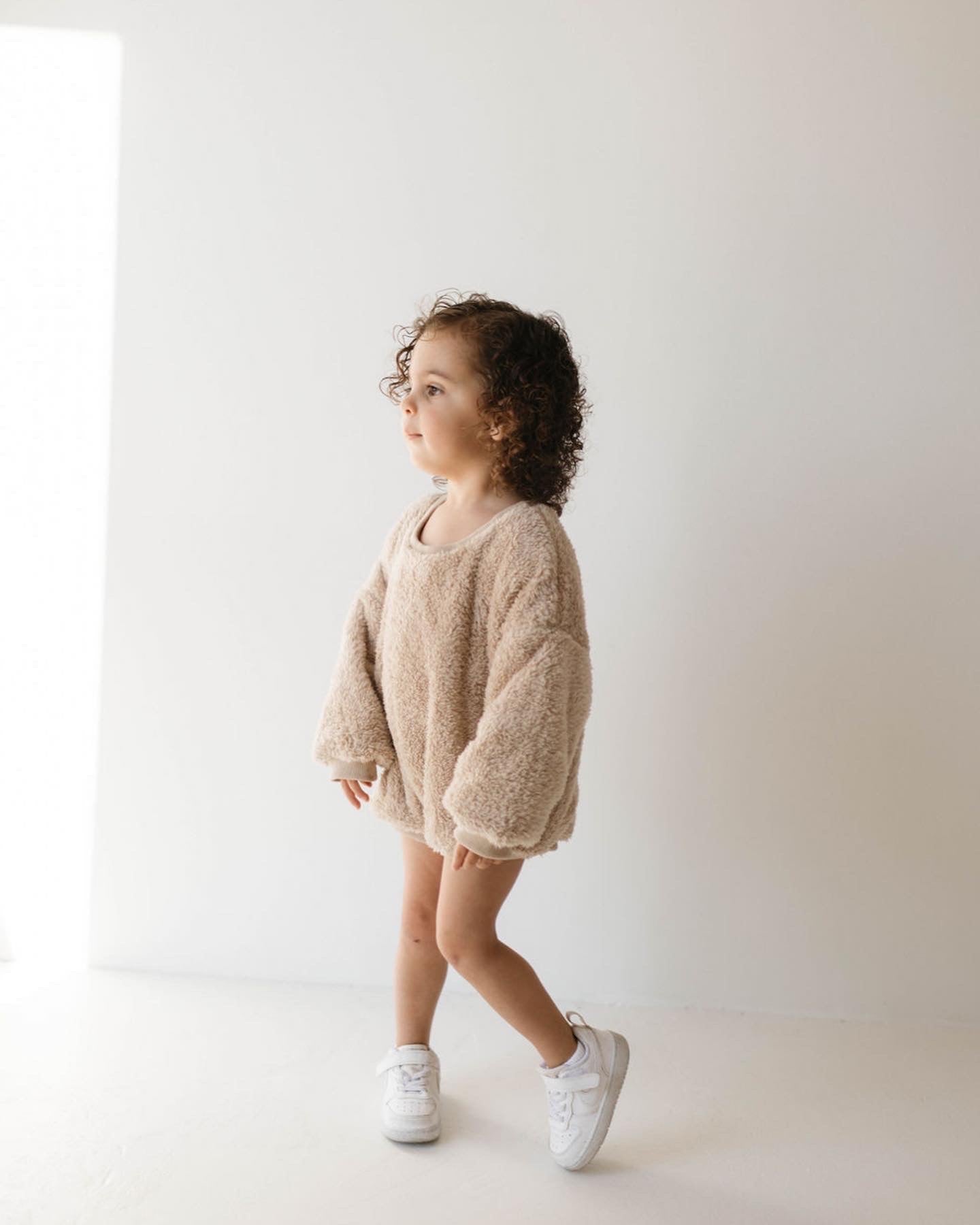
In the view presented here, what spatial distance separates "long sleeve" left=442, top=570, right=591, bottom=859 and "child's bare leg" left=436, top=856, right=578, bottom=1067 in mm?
105

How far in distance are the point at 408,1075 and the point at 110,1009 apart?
59cm

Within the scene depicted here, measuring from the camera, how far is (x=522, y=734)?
131cm

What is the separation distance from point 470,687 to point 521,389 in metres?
0.37

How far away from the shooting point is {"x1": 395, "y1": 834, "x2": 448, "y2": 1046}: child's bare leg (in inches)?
61.6

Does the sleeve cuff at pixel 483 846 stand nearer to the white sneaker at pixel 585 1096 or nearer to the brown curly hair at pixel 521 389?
the white sneaker at pixel 585 1096

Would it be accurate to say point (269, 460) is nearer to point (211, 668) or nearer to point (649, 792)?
point (211, 668)

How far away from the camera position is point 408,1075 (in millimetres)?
1520

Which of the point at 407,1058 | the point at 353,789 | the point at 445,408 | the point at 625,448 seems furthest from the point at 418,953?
the point at 625,448

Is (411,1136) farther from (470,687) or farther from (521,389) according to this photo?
(521,389)

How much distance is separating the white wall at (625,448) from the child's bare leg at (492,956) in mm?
496

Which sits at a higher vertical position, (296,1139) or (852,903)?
(852,903)

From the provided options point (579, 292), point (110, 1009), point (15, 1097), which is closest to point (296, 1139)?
point (15, 1097)

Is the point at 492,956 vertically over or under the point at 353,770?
under

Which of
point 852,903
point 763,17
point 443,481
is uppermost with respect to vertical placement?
point 763,17
